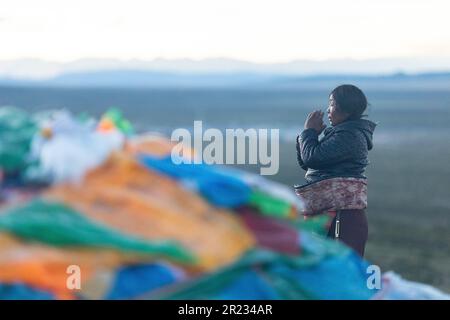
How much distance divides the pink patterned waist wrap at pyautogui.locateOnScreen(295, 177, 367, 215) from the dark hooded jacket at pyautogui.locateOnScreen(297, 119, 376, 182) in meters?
0.03

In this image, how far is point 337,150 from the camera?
12.2 ft

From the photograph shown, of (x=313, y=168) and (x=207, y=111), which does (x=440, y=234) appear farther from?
(x=207, y=111)

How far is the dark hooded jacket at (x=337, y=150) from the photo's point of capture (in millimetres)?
3691

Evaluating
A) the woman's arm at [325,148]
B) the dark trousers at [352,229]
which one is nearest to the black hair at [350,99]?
the woman's arm at [325,148]

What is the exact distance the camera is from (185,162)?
2932mm

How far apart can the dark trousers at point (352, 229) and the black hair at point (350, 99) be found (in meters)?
0.39

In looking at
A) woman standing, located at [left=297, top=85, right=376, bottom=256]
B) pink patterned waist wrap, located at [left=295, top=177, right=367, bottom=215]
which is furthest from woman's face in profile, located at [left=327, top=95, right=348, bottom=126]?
pink patterned waist wrap, located at [left=295, top=177, right=367, bottom=215]

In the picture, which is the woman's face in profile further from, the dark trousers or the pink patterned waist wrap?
the dark trousers

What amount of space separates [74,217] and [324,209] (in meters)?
1.34

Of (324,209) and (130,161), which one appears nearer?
(130,161)

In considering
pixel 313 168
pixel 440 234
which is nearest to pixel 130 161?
pixel 313 168
